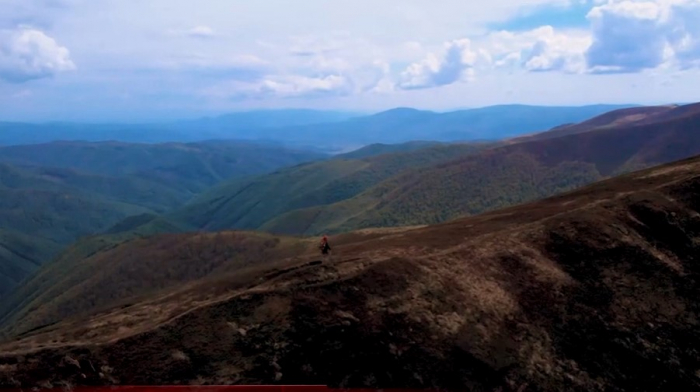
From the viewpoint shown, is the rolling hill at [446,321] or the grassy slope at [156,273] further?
the grassy slope at [156,273]

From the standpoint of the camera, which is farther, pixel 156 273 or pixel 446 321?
pixel 156 273

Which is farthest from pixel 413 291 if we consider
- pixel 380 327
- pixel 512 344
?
pixel 512 344

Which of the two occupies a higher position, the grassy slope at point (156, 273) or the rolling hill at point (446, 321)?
the rolling hill at point (446, 321)

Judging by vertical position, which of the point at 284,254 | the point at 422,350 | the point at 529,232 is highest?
the point at 529,232

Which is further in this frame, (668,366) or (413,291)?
(413,291)

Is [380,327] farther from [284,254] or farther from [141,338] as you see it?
[284,254]

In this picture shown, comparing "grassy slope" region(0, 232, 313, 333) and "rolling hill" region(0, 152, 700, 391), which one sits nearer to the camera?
"rolling hill" region(0, 152, 700, 391)

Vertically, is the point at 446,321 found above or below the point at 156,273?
above

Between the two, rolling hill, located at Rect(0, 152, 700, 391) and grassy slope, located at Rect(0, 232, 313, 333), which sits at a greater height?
rolling hill, located at Rect(0, 152, 700, 391)
